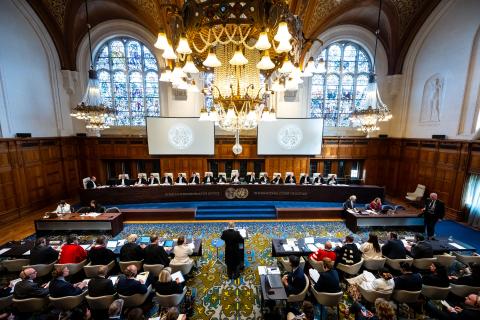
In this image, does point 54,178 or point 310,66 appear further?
point 54,178

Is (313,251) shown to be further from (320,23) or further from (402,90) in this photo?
(402,90)

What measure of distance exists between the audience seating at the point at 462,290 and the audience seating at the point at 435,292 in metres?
0.12

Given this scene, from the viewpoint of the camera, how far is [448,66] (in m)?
8.40

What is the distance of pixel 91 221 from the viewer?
6742mm

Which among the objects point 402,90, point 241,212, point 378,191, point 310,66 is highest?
point 402,90

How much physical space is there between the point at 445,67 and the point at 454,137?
2.90 meters

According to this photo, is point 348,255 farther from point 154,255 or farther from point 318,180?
point 318,180

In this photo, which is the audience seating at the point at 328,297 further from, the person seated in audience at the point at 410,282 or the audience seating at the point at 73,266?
the audience seating at the point at 73,266

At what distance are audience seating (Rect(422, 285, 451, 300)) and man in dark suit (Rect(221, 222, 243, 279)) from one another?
337 centimetres

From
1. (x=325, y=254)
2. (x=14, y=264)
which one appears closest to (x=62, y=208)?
(x=14, y=264)

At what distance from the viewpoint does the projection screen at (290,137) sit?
37.3 feet

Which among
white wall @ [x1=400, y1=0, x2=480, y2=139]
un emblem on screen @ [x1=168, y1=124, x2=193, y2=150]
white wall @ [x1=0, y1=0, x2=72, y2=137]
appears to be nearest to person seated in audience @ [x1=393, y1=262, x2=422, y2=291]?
white wall @ [x1=400, y1=0, x2=480, y2=139]

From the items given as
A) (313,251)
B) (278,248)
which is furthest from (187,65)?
(313,251)

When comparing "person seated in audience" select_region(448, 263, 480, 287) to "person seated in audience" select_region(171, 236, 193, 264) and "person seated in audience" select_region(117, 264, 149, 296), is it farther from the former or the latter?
"person seated in audience" select_region(117, 264, 149, 296)
